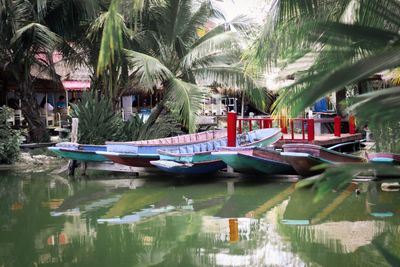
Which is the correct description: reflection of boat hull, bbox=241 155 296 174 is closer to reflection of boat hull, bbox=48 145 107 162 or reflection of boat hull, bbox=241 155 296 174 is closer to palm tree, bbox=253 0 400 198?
reflection of boat hull, bbox=48 145 107 162

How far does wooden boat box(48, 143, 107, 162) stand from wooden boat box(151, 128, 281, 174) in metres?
1.67

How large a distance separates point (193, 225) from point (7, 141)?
25.5 feet

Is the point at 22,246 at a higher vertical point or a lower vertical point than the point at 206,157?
lower

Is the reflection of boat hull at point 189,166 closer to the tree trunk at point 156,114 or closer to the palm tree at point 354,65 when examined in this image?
the tree trunk at point 156,114

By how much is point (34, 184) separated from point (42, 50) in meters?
5.19

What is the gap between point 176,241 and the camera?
6449 millimetres

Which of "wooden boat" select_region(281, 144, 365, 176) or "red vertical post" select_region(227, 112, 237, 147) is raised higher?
"red vertical post" select_region(227, 112, 237, 147)

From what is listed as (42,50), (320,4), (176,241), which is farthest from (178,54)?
(320,4)

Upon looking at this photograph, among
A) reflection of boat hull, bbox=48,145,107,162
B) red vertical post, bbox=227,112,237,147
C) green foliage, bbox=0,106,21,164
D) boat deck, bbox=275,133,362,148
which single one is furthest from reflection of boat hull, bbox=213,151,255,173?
green foliage, bbox=0,106,21,164

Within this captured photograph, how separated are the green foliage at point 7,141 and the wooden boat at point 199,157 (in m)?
4.58

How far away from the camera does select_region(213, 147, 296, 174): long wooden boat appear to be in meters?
10.4

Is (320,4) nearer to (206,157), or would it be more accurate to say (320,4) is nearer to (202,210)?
(202,210)

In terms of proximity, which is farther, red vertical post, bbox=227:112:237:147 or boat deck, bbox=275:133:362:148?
boat deck, bbox=275:133:362:148

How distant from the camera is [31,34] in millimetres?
13531
